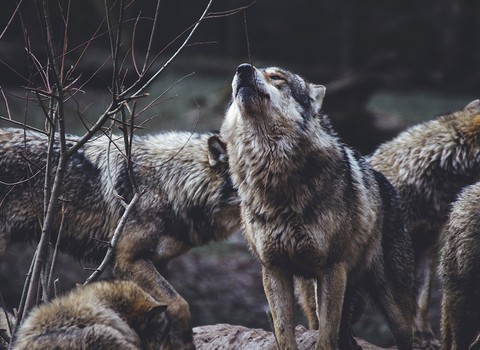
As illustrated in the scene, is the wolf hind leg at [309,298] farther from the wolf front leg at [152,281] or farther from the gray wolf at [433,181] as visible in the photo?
the gray wolf at [433,181]

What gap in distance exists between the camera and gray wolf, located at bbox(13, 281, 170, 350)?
16.0 feet

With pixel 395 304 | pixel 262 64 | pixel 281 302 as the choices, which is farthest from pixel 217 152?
pixel 262 64

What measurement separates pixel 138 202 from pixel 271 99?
6.18ft

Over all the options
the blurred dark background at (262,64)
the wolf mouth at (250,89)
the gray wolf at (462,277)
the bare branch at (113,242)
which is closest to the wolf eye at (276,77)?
the wolf mouth at (250,89)

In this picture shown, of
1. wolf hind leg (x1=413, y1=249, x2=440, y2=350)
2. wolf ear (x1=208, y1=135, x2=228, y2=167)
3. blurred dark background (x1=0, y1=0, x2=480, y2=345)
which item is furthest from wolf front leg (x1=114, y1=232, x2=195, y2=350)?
blurred dark background (x1=0, y1=0, x2=480, y2=345)

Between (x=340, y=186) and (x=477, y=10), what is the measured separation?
21.7m

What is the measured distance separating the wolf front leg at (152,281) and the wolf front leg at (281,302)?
1.02 metres

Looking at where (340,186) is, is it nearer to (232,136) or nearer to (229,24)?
(232,136)

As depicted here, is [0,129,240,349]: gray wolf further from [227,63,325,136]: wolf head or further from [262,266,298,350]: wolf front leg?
[227,63,325,136]: wolf head

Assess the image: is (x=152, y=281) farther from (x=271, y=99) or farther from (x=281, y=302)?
(x=271, y=99)

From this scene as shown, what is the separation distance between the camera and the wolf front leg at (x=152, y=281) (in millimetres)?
6613

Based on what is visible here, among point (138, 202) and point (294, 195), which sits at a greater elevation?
point (138, 202)

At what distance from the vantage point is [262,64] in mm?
27484

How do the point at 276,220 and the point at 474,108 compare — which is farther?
the point at 474,108
